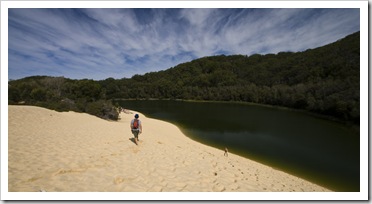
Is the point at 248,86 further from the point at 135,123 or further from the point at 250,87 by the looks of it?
the point at 135,123

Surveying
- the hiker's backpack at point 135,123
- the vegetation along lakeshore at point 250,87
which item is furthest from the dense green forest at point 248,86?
the hiker's backpack at point 135,123

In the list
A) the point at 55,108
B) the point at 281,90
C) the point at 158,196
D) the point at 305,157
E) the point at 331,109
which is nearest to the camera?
the point at 158,196

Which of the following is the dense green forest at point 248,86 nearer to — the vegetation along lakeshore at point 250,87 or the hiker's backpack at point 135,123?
the vegetation along lakeshore at point 250,87

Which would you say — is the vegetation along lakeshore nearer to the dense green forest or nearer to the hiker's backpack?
the dense green forest

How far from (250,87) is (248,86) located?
366 cm

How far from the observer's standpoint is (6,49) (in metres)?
4.37

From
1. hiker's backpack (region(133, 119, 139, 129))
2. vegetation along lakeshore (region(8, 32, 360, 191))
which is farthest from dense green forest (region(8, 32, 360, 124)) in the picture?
hiker's backpack (region(133, 119, 139, 129))

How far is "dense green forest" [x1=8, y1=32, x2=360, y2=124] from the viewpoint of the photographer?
20469mm

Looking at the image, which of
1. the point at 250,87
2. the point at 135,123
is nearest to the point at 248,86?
the point at 250,87

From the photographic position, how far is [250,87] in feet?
265

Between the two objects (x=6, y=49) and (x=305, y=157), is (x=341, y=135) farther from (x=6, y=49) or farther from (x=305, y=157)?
(x=6, y=49)

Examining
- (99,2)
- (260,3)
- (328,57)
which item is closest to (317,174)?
(260,3)

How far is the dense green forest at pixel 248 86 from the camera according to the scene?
67.2 ft

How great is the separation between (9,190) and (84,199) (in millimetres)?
1406
